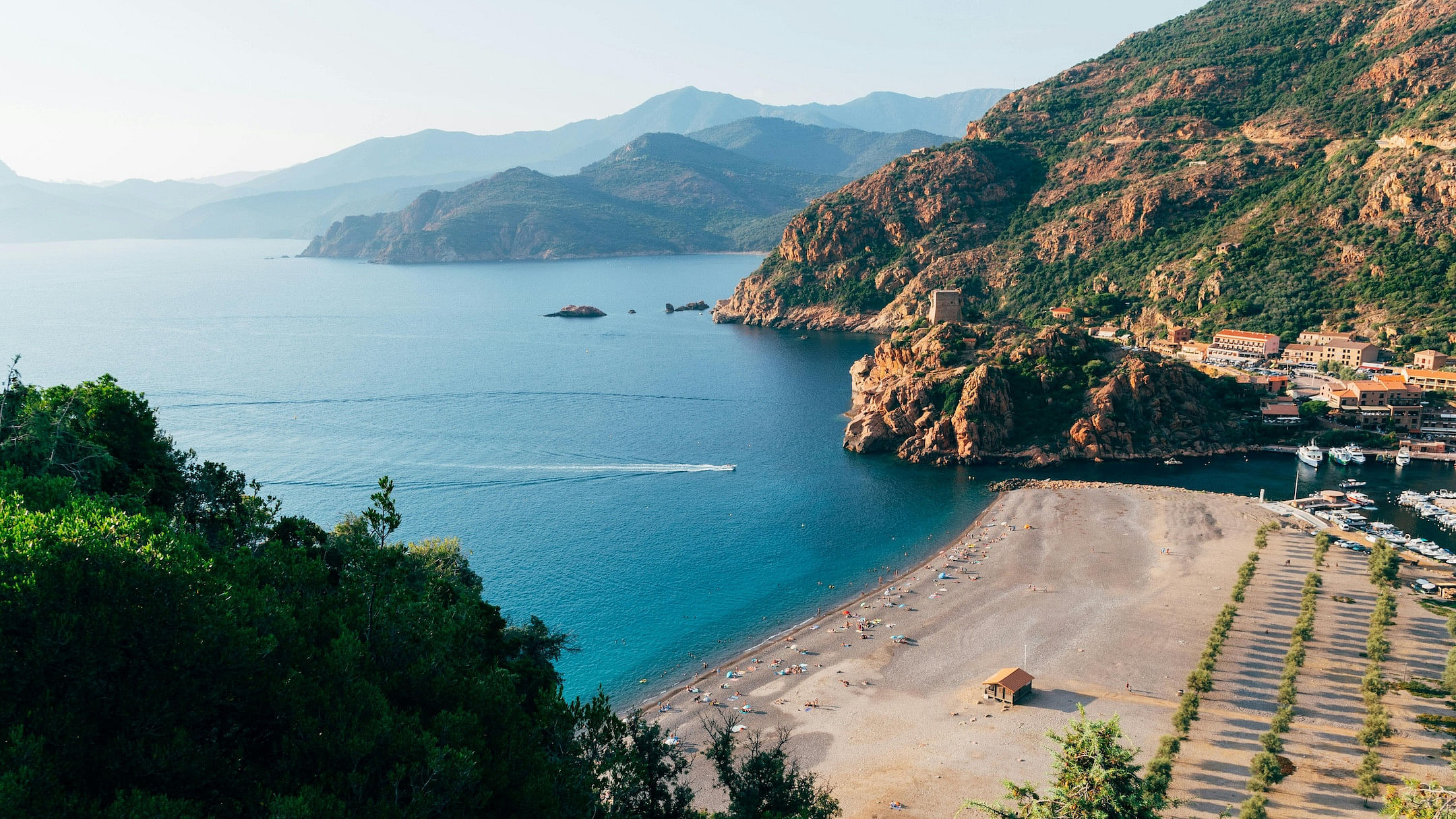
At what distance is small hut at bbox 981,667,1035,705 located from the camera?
4103 centimetres

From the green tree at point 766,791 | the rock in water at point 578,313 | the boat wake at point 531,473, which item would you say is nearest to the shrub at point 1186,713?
the green tree at point 766,791

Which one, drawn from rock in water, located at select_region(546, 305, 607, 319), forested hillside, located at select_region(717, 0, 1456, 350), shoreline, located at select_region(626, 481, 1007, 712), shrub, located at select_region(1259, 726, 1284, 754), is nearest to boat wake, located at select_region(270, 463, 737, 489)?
shoreline, located at select_region(626, 481, 1007, 712)

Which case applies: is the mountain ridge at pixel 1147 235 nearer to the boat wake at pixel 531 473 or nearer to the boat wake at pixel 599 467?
the boat wake at pixel 599 467

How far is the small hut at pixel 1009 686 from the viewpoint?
41031mm

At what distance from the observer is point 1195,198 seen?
133m

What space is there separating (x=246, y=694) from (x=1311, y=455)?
8789 cm

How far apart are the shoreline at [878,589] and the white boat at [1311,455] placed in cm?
A: 1171

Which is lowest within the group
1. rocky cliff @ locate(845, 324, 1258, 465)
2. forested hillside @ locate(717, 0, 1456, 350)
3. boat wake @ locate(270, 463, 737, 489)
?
boat wake @ locate(270, 463, 737, 489)

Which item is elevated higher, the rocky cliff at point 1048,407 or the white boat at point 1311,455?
the rocky cliff at point 1048,407

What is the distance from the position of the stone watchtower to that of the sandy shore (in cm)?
4133

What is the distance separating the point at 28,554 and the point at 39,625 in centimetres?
121

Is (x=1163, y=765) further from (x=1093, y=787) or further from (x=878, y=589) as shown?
(x=878, y=589)

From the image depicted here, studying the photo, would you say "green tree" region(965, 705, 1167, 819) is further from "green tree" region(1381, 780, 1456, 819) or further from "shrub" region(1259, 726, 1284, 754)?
"shrub" region(1259, 726, 1284, 754)

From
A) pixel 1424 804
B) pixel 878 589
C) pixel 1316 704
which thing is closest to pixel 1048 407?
pixel 878 589
